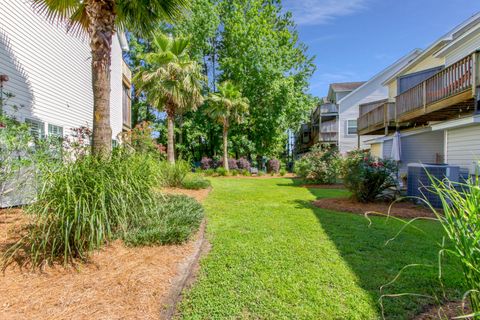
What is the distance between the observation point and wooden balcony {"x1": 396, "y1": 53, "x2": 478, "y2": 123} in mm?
7488

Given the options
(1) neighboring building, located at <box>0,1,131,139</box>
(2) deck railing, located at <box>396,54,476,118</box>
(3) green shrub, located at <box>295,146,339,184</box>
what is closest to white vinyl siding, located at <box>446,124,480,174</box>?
(2) deck railing, located at <box>396,54,476,118</box>

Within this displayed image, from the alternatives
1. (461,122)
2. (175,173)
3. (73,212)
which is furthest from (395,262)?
(175,173)

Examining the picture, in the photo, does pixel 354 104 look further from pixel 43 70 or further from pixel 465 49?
pixel 43 70

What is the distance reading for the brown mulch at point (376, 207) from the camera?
675cm

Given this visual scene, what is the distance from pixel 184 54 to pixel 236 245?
1308cm

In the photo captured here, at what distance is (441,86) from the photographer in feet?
29.4

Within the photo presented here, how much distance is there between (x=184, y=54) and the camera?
589 inches

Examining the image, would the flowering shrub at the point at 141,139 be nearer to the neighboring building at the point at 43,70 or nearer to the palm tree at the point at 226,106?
the neighboring building at the point at 43,70

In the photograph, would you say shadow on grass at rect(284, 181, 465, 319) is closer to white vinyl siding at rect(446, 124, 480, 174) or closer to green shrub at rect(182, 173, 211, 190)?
white vinyl siding at rect(446, 124, 480, 174)

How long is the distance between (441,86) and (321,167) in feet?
19.9

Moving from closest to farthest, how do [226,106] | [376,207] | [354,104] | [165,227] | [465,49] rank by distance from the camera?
[165,227] < [376,207] < [465,49] < [226,106] < [354,104]

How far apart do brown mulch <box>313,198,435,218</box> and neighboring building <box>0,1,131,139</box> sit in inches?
335

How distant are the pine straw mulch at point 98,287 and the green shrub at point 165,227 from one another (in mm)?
293

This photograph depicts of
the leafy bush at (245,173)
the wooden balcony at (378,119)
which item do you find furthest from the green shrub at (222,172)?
the wooden balcony at (378,119)
